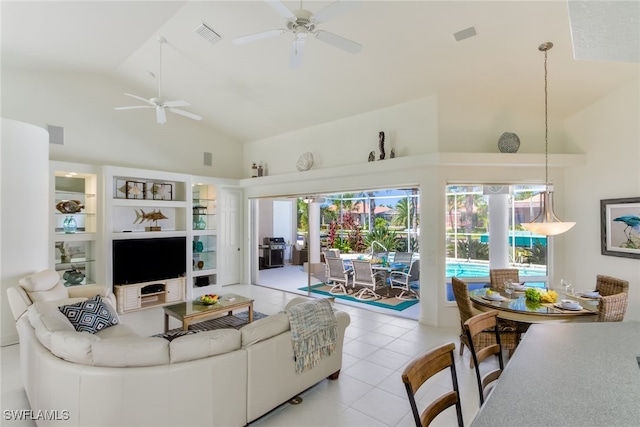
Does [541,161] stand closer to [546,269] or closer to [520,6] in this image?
[546,269]

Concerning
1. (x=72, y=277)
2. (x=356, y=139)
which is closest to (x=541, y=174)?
(x=356, y=139)

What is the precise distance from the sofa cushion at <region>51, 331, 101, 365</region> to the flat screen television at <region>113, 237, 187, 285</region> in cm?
414

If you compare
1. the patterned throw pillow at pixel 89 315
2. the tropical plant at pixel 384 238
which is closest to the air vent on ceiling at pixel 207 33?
the patterned throw pillow at pixel 89 315

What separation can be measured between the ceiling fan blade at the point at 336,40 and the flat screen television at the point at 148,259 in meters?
5.40

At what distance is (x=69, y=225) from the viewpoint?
19.3 feet

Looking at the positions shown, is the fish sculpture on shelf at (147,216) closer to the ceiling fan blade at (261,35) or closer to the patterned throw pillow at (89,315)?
the patterned throw pillow at (89,315)

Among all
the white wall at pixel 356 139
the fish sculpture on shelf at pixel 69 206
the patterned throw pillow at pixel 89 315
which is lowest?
the patterned throw pillow at pixel 89 315

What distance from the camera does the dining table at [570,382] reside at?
3.69 feet

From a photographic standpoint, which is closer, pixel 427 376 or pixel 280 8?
pixel 427 376

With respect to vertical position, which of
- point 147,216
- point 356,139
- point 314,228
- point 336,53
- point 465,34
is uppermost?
point 336,53

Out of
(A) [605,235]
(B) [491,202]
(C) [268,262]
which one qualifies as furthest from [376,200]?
(A) [605,235]

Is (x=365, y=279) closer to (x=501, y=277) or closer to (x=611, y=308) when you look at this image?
(x=501, y=277)

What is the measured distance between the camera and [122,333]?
144 inches

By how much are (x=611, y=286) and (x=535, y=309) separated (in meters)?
1.52
